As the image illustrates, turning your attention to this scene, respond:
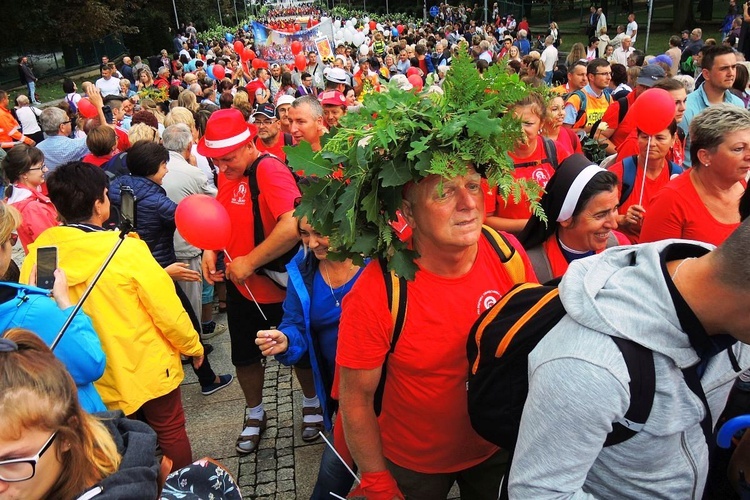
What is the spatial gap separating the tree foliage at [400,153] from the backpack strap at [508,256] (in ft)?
1.44

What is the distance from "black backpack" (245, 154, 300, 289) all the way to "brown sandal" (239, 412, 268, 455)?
3.54 feet

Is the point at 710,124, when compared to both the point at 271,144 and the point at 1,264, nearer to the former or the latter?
the point at 1,264

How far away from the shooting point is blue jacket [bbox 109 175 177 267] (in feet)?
15.0

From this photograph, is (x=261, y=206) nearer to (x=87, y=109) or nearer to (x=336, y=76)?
(x=336, y=76)

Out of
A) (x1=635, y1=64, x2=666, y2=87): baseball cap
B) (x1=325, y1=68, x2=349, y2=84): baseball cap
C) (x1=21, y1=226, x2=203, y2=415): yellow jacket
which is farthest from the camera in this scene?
(x1=325, y1=68, x2=349, y2=84): baseball cap

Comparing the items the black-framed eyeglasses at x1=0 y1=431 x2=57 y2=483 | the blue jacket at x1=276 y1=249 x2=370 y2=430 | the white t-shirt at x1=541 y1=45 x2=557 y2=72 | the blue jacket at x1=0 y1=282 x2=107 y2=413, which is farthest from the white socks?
the white t-shirt at x1=541 y1=45 x2=557 y2=72

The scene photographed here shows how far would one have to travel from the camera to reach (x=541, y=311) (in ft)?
5.54

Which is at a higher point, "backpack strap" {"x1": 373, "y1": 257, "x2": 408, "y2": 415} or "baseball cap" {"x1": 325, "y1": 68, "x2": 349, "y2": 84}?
"baseball cap" {"x1": 325, "y1": 68, "x2": 349, "y2": 84}

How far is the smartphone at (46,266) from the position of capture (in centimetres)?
281

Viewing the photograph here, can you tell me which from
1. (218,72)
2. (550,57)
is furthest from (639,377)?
(218,72)

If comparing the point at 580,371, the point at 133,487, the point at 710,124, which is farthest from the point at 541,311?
the point at 710,124

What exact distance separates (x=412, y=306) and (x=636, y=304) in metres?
1.01

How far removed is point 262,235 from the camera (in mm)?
3875

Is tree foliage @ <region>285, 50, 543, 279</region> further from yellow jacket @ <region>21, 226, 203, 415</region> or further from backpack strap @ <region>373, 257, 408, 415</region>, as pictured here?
yellow jacket @ <region>21, 226, 203, 415</region>
